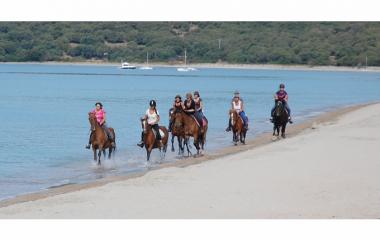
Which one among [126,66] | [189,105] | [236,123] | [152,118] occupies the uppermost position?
[189,105]

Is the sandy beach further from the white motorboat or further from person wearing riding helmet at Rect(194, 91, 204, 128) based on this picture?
the white motorboat

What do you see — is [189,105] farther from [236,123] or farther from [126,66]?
[126,66]

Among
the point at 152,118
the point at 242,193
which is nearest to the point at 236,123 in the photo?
the point at 152,118

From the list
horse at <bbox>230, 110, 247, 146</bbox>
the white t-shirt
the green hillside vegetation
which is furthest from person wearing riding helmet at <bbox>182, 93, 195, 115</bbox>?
the green hillside vegetation

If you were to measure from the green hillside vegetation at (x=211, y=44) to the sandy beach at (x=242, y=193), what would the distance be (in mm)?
103508

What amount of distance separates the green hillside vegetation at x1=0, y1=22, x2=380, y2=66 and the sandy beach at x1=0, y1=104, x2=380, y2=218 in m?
104

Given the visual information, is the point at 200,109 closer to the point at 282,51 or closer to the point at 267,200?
the point at 267,200

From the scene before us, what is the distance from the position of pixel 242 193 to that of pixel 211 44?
5642 inches

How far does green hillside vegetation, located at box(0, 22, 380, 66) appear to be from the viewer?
131 meters

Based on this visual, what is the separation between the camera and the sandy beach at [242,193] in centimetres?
1230

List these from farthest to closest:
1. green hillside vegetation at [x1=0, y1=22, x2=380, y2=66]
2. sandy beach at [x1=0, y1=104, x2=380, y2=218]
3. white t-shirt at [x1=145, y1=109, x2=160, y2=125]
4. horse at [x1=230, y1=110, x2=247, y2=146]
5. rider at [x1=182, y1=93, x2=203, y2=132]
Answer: green hillside vegetation at [x1=0, y1=22, x2=380, y2=66], horse at [x1=230, y1=110, x2=247, y2=146], rider at [x1=182, y1=93, x2=203, y2=132], white t-shirt at [x1=145, y1=109, x2=160, y2=125], sandy beach at [x1=0, y1=104, x2=380, y2=218]

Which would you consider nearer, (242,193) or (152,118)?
(242,193)

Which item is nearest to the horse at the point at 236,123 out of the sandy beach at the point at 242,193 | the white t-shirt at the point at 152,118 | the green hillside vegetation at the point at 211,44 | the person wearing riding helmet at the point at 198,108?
the person wearing riding helmet at the point at 198,108

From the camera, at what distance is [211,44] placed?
513ft
